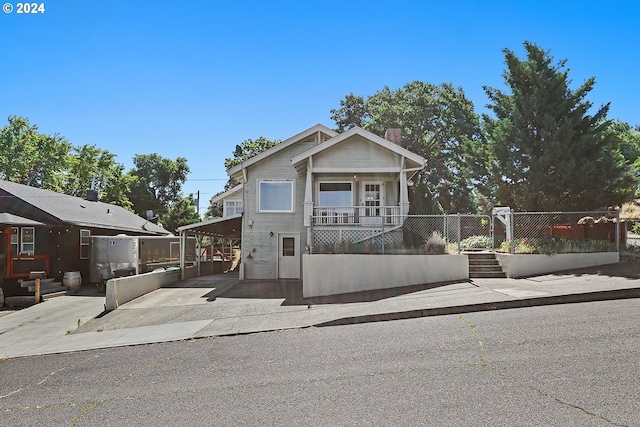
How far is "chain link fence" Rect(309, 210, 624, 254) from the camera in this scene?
44.9 ft

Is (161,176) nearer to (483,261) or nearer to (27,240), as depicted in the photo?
(27,240)

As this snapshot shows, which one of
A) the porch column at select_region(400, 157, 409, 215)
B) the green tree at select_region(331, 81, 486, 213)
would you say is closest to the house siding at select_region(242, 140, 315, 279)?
the porch column at select_region(400, 157, 409, 215)

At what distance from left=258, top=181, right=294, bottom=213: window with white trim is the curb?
9416mm

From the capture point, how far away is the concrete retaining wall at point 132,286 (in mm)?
13945

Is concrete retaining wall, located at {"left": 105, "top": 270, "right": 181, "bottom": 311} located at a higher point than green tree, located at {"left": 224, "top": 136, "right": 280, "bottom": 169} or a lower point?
lower

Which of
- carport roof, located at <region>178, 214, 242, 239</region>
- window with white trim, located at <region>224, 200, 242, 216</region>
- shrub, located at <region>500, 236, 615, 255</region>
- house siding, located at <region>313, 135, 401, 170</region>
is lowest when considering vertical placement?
shrub, located at <region>500, 236, 615, 255</region>

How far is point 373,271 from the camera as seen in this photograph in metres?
13.3

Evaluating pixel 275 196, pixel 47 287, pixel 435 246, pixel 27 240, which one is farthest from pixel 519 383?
pixel 27 240

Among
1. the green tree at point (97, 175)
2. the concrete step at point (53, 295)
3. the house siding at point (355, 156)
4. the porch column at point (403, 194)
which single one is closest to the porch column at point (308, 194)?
the house siding at point (355, 156)

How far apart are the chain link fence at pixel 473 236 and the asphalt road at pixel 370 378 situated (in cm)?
506

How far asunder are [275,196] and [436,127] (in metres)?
25.5

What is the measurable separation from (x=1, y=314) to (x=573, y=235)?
20.0 meters

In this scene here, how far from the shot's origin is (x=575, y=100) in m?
18.2

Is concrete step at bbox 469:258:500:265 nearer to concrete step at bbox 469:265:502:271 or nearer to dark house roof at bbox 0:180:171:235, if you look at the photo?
concrete step at bbox 469:265:502:271
